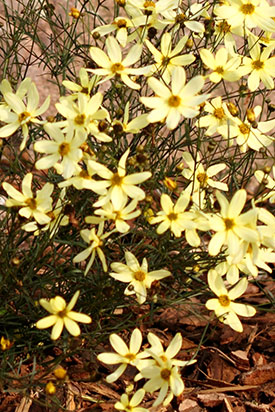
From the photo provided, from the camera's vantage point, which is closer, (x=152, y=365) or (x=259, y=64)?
(x=152, y=365)

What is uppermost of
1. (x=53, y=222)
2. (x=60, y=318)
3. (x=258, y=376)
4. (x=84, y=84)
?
(x=84, y=84)

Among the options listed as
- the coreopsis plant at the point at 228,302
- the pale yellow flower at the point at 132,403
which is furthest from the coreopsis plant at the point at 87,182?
the pale yellow flower at the point at 132,403

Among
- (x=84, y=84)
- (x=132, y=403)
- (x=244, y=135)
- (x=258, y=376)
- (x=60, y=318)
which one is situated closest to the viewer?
(x=60, y=318)

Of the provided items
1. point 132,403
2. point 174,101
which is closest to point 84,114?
point 174,101

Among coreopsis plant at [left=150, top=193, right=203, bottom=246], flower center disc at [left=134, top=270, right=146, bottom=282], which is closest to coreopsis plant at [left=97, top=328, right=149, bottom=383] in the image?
flower center disc at [left=134, top=270, right=146, bottom=282]

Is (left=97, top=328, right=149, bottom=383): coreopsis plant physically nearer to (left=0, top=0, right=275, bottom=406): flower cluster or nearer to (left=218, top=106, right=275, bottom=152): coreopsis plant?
(left=0, top=0, right=275, bottom=406): flower cluster

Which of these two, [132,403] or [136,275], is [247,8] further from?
[132,403]

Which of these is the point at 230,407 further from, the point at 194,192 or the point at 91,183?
the point at 91,183

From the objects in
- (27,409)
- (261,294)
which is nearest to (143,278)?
(27,409)
